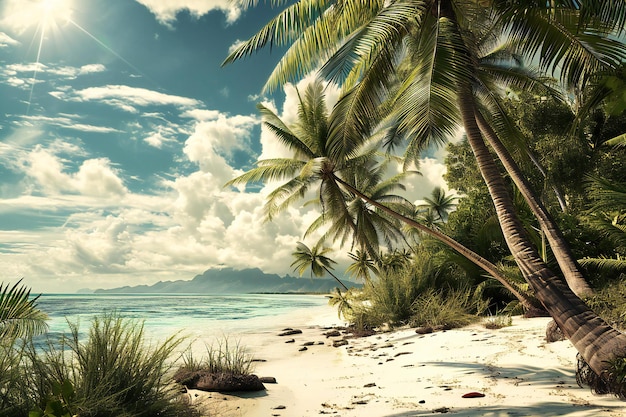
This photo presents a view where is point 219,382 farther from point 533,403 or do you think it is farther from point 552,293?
point 552,293

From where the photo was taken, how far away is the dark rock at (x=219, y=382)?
6.14m

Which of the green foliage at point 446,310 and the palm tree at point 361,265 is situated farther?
the palm tree at point 361,265

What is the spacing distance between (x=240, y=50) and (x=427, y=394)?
6.98m

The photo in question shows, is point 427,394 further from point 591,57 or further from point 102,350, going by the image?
point 591,57

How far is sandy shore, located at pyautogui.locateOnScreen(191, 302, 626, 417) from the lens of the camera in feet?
15.1

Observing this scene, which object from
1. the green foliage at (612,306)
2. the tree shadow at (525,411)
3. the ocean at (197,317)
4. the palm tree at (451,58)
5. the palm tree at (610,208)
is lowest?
the ocean at (197,317)

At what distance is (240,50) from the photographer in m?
8.70

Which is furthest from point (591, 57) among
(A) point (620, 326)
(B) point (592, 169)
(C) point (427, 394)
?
(B) point (592, 169)

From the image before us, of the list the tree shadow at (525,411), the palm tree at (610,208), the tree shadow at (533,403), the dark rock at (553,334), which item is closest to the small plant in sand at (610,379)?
the tree shadow at (533,403)

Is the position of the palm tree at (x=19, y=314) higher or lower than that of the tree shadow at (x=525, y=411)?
higher

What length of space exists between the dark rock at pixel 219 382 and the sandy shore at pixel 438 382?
0.55 ft

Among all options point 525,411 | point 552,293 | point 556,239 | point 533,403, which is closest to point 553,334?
point 556,239

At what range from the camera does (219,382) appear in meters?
6.18

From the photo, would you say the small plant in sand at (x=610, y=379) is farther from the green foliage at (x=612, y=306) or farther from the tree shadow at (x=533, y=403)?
the green foliage at (x=612, y=306)
